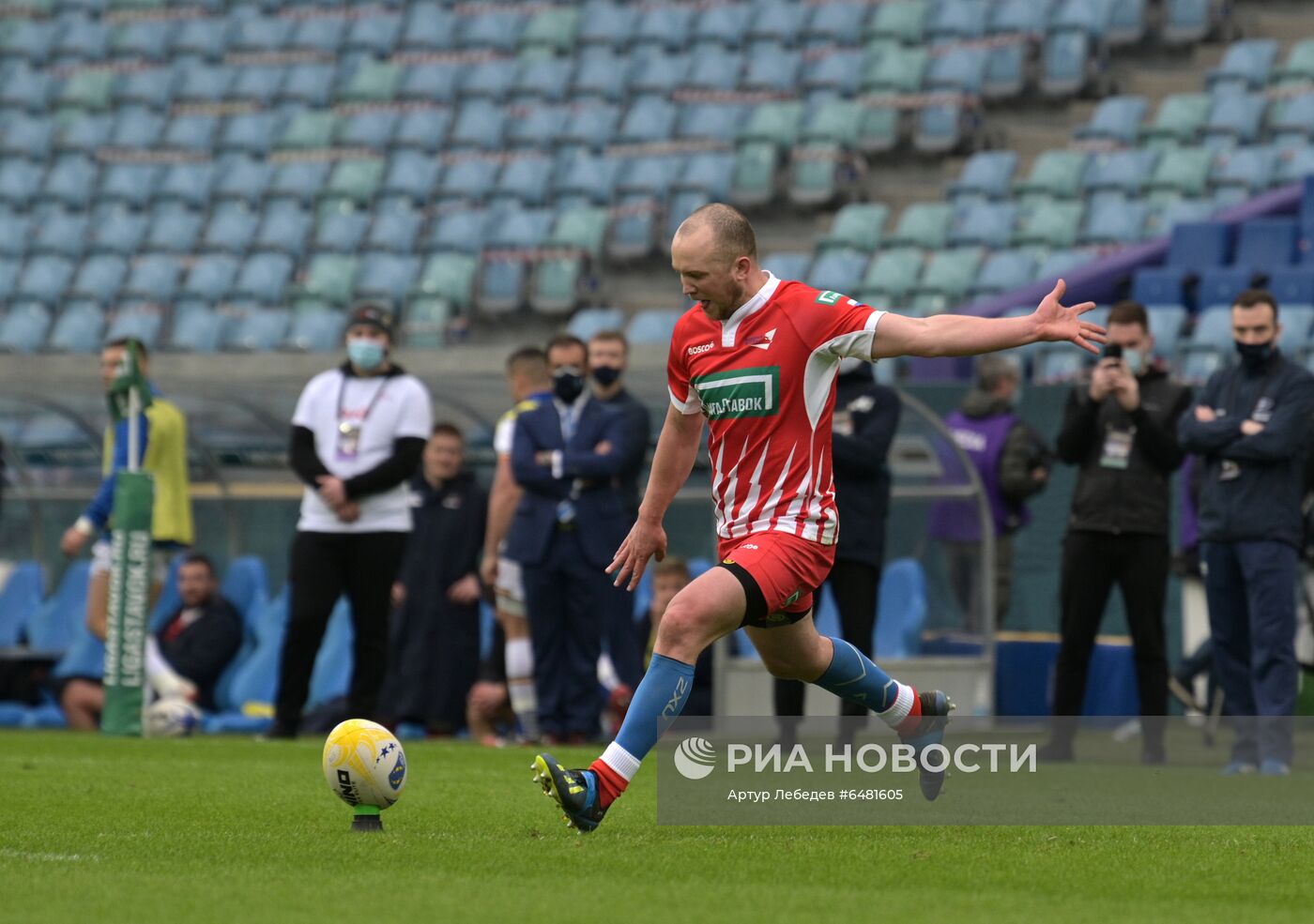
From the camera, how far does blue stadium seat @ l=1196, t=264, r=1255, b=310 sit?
16.8 meters

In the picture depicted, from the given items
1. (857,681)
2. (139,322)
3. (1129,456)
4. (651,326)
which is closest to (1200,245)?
(651,326)

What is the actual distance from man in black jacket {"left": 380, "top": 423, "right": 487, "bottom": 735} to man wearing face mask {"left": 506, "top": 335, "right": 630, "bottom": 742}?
1547 millimetres

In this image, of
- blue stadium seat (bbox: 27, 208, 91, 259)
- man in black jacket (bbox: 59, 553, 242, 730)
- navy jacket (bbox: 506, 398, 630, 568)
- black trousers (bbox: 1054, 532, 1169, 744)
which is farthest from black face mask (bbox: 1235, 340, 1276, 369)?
blue stadium seat (bbox: 27, 208, 91, 259)

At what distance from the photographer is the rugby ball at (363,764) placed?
5.96 meters

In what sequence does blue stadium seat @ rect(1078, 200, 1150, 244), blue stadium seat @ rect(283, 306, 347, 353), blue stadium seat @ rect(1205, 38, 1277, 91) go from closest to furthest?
blue stadium seat @ rect(1078, 200, 1150, 244) < blue stadium seat @ rect(283, 306, 347, 353) < blue stadium seat @ rect(1205, 38, 1277, 91)

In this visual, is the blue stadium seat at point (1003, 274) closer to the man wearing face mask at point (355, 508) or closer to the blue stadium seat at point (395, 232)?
the blue stadium seat at point (395, 232)

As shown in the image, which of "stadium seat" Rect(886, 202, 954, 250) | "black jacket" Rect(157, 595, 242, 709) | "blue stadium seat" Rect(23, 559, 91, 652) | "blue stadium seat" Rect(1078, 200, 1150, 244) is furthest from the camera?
"stadium seat" Rect(886, 202, 954, 250)

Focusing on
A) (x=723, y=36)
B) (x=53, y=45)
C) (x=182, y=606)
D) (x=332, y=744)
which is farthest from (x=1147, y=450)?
(x=53, y=45)

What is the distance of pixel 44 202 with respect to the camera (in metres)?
25.3

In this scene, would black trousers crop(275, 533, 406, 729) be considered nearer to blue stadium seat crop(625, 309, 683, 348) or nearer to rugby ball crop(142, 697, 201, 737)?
rugby ball crop(142, 697, 201, 737)

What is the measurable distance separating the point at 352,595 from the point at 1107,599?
3.95 m

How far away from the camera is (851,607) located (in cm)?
1031

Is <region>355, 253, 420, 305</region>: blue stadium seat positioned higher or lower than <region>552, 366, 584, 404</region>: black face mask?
higher

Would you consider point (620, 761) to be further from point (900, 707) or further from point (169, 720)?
point (169, 720)
